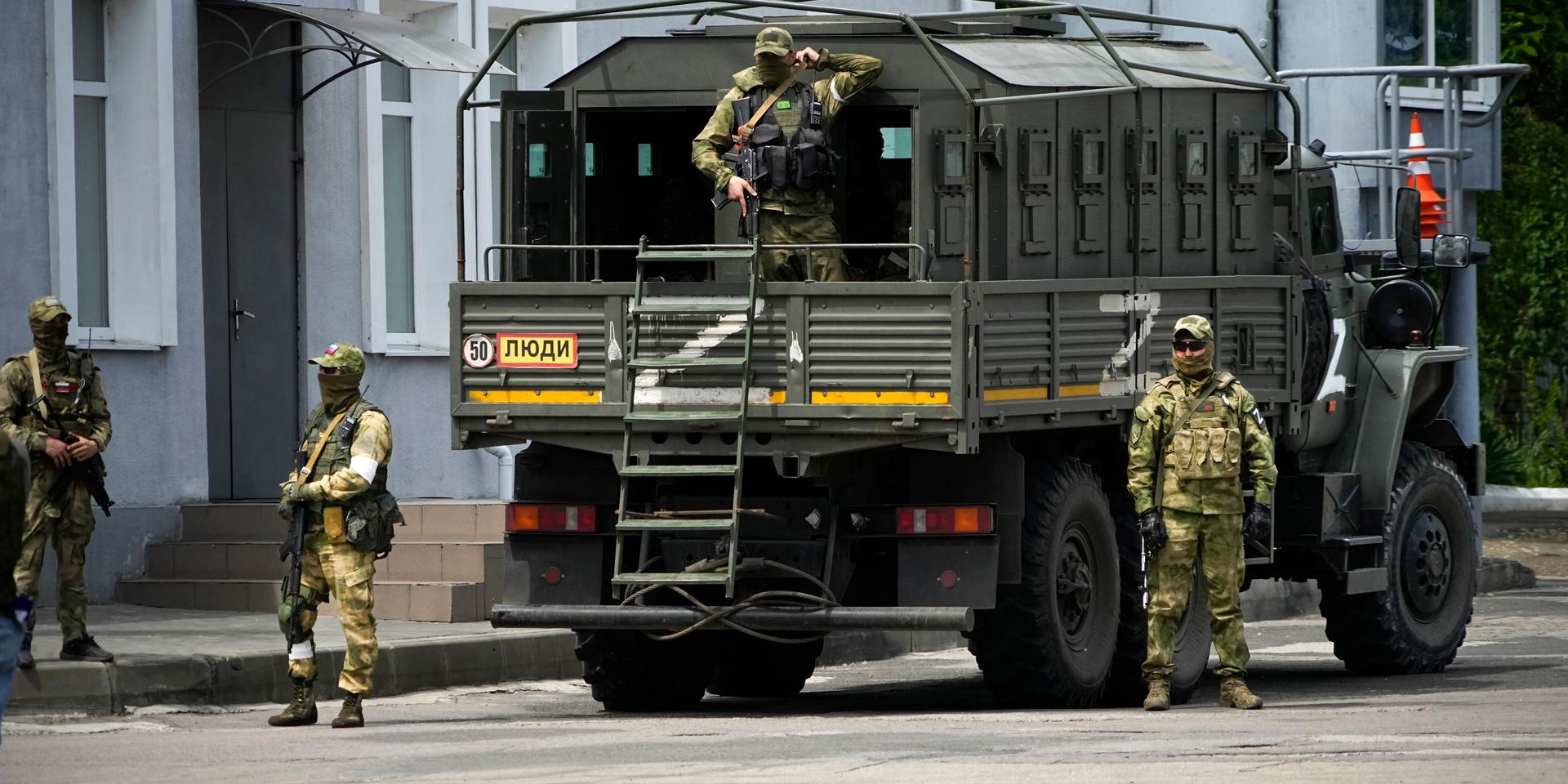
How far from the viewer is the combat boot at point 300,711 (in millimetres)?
11859

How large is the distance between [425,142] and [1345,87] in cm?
871

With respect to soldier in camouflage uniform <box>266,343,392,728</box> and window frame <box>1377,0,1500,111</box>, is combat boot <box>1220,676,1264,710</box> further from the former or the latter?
window frame <box>1377,0,1500,111</box>

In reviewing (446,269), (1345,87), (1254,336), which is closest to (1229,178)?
(1254,336)

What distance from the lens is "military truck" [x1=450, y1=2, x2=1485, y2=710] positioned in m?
11.9

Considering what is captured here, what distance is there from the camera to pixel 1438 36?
82.0 feet

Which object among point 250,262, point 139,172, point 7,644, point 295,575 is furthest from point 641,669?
point 250,262

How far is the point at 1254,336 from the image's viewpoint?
13.8 meters

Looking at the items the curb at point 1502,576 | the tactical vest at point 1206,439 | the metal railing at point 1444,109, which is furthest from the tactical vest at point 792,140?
the curb at point 1502,576

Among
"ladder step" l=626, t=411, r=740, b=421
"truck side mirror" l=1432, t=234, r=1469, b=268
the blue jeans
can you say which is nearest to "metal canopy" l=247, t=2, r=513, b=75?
"ladder step" l=626, t=411, r=740, b=421

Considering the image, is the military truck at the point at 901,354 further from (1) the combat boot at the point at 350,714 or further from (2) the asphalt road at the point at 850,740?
(1) the combat boot at the point at 350,714

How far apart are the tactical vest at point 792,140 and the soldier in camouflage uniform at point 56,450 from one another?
3354mm

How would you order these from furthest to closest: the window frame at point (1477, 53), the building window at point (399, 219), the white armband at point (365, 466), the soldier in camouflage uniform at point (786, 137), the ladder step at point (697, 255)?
the window frame at point (1477, 53), the building window at point (399, 219), the soldier in camouflage uniform at point (786, 137), the ladder step at point (697, 255), the white armband at point (365, 466)

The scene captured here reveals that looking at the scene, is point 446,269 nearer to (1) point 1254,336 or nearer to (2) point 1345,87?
(1) point 1254,336

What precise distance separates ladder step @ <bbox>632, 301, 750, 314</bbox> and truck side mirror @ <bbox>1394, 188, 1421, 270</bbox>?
14.7ft
